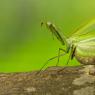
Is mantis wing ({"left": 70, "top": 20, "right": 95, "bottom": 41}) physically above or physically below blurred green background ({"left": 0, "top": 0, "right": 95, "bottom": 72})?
below

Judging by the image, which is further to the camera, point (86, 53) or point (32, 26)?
point (32, 26)

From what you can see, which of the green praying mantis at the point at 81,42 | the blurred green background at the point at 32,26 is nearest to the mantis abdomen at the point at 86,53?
the green praying mantis at the point at 81,42

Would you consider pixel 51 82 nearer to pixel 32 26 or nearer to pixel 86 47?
pixel 86 47

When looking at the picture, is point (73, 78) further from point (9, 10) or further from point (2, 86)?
point (9, 10)

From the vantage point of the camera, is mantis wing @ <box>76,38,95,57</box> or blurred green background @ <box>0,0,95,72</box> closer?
mantis wing @ <box>76,38,95,57</box>

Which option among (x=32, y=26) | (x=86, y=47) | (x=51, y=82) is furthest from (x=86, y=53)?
(x=32, y=26)

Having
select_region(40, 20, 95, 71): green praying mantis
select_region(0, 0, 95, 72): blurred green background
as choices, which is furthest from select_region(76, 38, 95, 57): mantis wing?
select_region(0, 0, 95, 72): blurred green background

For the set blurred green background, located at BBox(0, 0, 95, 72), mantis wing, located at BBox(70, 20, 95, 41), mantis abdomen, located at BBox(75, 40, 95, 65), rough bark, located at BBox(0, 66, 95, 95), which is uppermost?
blurred green background, located at BBox(0, 0, 95, 72)

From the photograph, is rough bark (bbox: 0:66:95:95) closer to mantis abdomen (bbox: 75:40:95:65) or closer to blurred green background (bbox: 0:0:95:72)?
mantis abdomen (bbox: 75:40:95:65)
